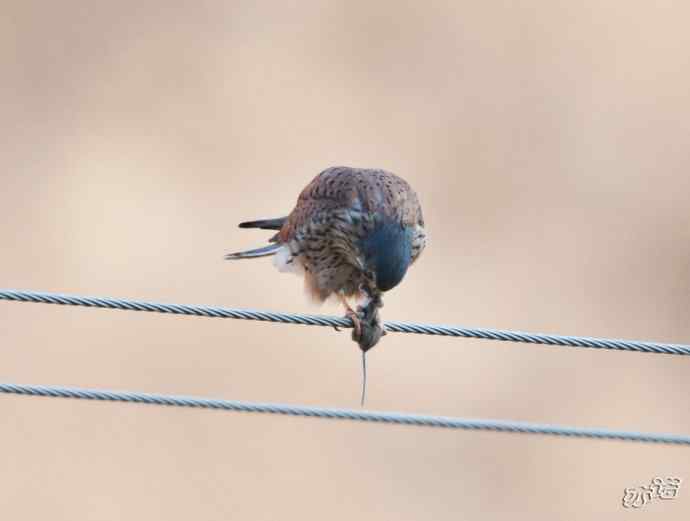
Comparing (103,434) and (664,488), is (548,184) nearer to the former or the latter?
(664,488)

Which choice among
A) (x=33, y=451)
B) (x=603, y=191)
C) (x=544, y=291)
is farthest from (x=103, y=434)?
(x=603, y=191)

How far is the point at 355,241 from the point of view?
4387 mm

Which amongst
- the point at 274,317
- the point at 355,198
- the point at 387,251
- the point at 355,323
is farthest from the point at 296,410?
the point at 355,198

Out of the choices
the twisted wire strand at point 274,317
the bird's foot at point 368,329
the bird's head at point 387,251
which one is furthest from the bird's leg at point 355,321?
the twisted wire strand at point 274,317

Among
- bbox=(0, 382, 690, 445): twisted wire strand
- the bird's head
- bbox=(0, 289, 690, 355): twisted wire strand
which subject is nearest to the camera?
bbox=(0, 289, 690, 355): twisted wire strand

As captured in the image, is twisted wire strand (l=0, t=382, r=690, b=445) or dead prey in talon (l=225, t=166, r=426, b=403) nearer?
twisted wire strand (l=0, t=382, r=690, b=445)

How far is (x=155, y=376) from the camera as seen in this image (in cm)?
736

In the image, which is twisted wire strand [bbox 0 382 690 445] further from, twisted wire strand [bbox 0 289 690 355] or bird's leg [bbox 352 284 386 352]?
bird's leg [bbox 352 284 386 352]

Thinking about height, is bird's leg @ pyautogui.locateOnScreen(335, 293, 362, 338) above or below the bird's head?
below

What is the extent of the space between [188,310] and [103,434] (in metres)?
4.15

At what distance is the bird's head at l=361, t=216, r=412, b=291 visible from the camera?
Result: 4.16 metres

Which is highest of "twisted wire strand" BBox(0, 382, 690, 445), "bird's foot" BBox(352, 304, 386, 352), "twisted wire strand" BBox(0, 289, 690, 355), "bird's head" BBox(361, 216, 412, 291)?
"bird's head" BBox(361, 216, 412, 291)

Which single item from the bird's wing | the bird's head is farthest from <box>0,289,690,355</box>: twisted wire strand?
the bird's wing

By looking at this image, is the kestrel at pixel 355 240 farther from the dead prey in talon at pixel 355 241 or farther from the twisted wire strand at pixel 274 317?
the twisted wire strand at pixel 274 317
